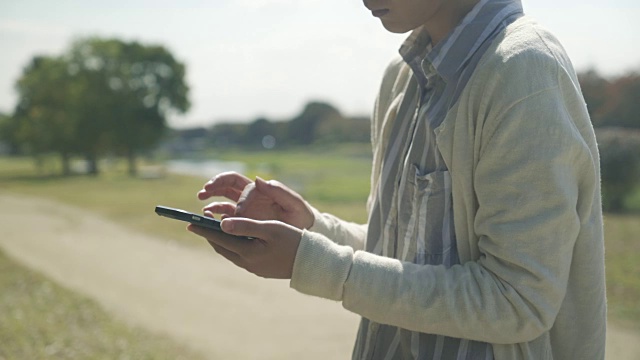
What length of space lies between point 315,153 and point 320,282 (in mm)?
27853

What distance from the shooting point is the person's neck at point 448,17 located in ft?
4.61

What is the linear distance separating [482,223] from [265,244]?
404 millimetres

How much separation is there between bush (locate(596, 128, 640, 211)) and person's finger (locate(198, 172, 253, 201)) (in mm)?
11369

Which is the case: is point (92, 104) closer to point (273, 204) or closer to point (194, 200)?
point (194, 200)

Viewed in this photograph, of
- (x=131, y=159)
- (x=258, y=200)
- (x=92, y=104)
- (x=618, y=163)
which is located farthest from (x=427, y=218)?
(x=131, y=159)

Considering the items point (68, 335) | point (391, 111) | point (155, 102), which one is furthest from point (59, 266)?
point (155, 102)

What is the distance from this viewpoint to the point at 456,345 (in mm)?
1354

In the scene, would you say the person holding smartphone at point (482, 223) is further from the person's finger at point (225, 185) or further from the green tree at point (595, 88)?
the green tree at point (595, 88)

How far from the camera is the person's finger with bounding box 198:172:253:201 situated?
1.70 m

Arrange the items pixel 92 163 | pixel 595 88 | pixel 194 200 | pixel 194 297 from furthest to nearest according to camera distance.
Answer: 1. pixel 92 163
2. pixel 194 200
3. pixel 595 88
4. pixel 194 297

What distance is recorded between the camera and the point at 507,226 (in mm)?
1204

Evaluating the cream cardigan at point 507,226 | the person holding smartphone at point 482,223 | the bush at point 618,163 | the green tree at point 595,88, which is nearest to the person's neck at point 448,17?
the person holding smartphone at point 482,223

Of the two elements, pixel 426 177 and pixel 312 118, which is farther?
pixel 312 118

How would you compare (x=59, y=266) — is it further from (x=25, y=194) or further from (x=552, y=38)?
(x=25, y=194)
